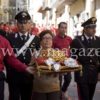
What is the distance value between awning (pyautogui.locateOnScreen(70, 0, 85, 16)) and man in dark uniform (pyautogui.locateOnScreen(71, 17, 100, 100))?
2103 cm

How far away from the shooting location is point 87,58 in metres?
8.04

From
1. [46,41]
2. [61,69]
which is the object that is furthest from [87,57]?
[61,69]

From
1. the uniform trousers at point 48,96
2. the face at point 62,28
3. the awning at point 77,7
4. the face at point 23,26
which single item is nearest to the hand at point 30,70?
the uniform trousers at point 48,96

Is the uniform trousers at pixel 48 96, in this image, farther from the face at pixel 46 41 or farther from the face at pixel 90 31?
the face at pixel 90 31

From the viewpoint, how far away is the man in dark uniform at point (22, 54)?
7.49 meters

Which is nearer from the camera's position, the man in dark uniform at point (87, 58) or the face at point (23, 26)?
the face at point (23, 26)

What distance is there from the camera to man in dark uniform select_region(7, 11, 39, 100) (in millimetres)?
7488

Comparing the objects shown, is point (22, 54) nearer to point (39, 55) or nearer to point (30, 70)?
point (39, 55)

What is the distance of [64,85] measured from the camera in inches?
455

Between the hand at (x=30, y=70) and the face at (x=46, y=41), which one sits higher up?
the face at (x=46, y=41)

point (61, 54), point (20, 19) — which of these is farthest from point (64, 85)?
point (61, 54)

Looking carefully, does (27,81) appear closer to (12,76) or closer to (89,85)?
(12,76)

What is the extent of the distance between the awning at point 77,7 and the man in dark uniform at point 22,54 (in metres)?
21.6

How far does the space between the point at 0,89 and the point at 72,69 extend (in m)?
0.98
